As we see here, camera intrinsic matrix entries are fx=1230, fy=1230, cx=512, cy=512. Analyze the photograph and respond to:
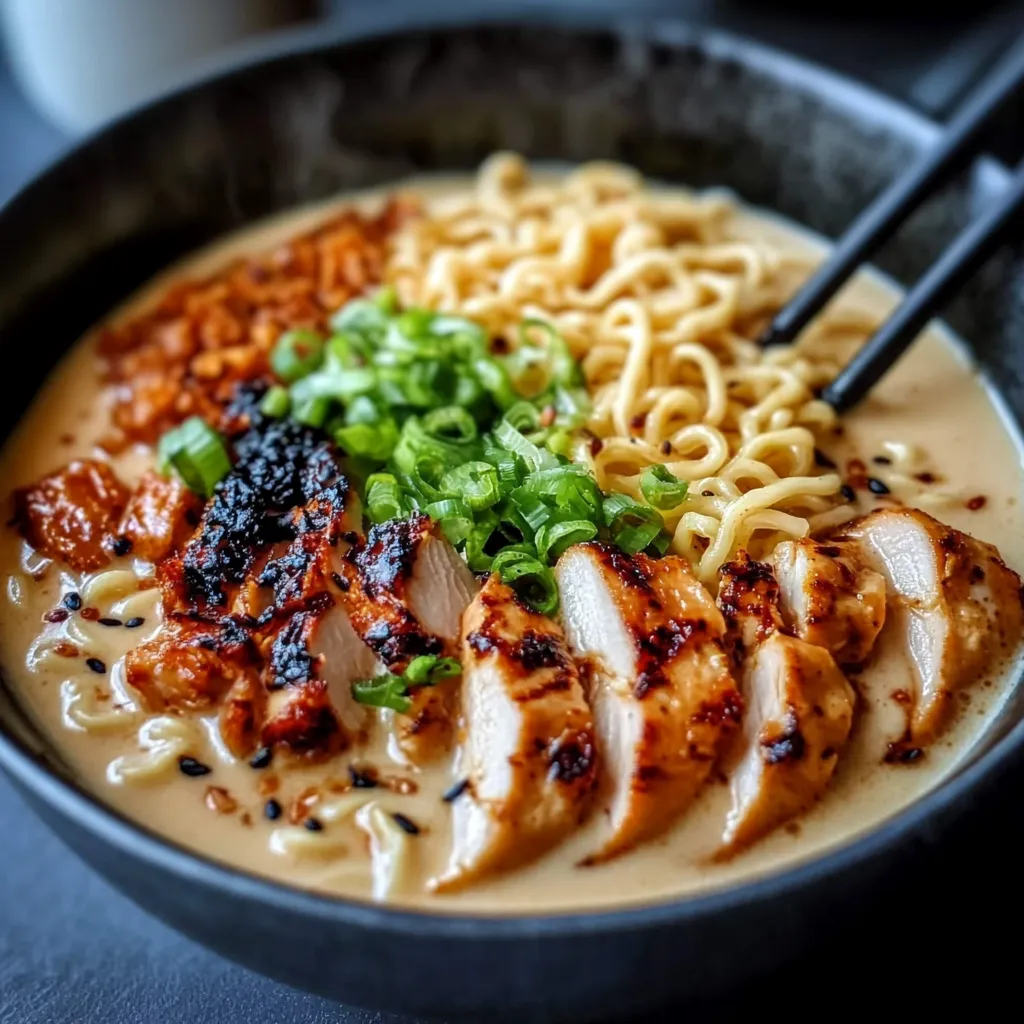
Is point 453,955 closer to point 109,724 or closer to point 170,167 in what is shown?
point 109,724

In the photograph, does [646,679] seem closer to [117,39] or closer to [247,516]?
[247,516]

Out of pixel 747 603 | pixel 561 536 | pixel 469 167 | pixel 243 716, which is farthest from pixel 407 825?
pixel 469 167

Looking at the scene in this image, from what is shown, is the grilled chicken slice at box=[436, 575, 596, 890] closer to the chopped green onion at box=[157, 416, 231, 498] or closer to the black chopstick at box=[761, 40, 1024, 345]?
the chopped green onion at box=[157, 416, 231, 498]

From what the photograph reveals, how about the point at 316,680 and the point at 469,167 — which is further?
the point at 469,167

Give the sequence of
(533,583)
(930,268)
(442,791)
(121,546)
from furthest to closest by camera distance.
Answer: (930,268) → (121,546) → (533,583) → (442,791)

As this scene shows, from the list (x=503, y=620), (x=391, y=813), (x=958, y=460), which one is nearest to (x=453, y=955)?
(x=391, y=813)
